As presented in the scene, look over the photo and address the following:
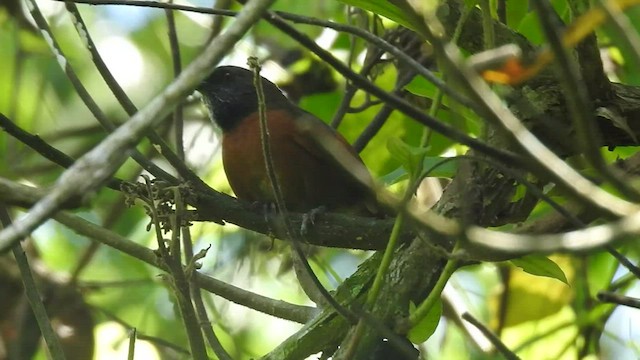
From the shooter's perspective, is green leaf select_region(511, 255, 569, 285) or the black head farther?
the black head

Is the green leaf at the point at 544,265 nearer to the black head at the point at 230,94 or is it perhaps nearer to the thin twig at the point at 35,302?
the thin twig at the point at 35,302

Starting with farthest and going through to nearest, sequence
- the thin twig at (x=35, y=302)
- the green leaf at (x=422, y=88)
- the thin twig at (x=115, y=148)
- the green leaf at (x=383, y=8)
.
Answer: the green leaf at (x=422, y=88)
the thin twig at (x=35, y=302)
the green leaf at (x=383, y=8)
the thin twig at (x=115, y=148)

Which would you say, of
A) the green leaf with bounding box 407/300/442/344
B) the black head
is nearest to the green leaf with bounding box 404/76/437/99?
the green leaf with bounding box 407/300/442/344

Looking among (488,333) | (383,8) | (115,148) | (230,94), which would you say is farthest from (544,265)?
(230,94)

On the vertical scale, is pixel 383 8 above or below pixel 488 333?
above

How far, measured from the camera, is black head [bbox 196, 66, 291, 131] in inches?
177

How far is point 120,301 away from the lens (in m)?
4.85

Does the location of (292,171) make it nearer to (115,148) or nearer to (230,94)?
(230,94)

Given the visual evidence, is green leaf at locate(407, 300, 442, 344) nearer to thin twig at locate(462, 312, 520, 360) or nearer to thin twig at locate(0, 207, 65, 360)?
thin twig at locate(462, 312, 520, 360)

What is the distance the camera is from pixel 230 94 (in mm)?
4641

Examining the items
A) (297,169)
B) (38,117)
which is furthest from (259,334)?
(38,117)

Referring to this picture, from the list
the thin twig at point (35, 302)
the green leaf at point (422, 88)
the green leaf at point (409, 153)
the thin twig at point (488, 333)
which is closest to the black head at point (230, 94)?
A: the green leaf at point (422, 88)

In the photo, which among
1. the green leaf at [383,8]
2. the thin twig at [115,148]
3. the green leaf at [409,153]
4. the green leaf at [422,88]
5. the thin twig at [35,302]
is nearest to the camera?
the thin twig at [115,148]

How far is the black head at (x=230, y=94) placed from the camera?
4.49 meters
